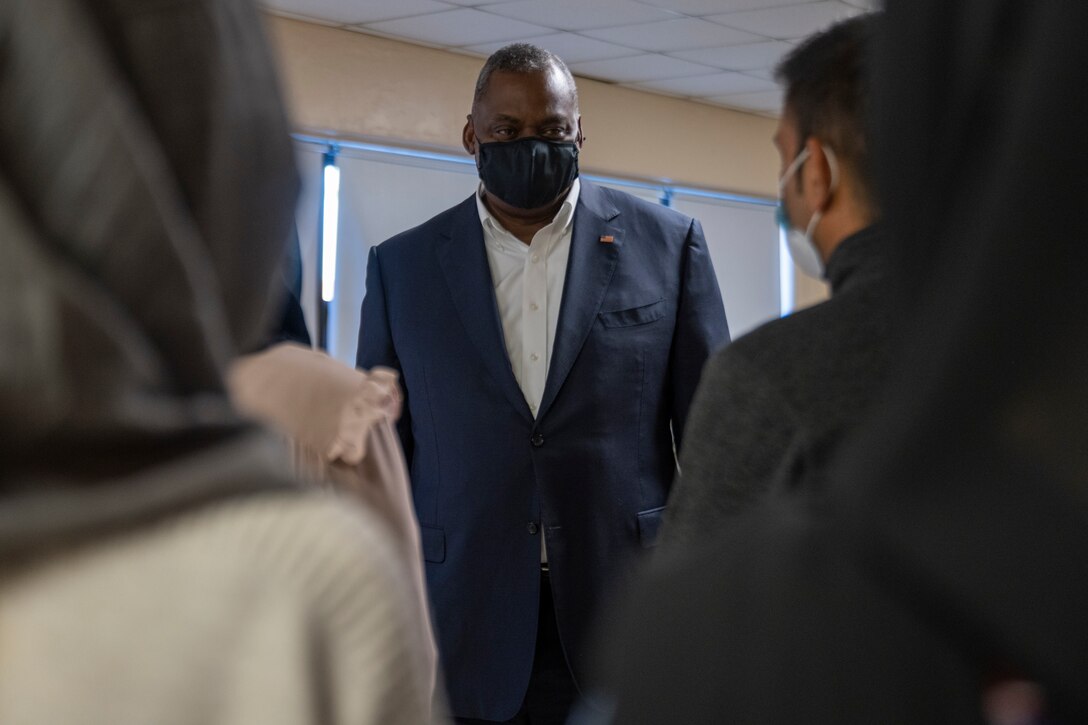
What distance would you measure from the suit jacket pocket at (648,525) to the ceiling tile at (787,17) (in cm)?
468

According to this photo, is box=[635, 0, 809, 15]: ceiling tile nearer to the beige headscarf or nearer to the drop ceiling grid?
the drop ceiling grid

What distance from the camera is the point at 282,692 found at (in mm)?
518

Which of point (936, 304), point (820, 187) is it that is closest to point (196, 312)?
point (936, 304)

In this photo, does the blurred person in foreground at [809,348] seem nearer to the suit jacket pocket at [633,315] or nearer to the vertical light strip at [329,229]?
the suit jacket pocket at [633,315]

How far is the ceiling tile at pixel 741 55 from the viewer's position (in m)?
7.52

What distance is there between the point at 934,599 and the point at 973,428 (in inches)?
2.5

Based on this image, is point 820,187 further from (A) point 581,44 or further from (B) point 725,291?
(B) point 725,291

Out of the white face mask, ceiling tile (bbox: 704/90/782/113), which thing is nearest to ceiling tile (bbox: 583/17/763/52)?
ceiling tile (bbox: 704/90/782/113)

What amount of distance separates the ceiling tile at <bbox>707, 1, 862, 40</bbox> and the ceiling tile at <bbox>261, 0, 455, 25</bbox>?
61.8 inches

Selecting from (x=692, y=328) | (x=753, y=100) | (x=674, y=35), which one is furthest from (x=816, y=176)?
(x=753, y=100)

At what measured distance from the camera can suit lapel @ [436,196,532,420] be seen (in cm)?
261

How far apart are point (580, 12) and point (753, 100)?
3103 millimetres

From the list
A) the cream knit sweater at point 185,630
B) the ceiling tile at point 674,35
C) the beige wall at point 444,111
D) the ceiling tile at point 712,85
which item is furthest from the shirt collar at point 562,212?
the ceiling tile at point 712,85

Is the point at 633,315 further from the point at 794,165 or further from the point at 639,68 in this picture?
the point at 639,68
